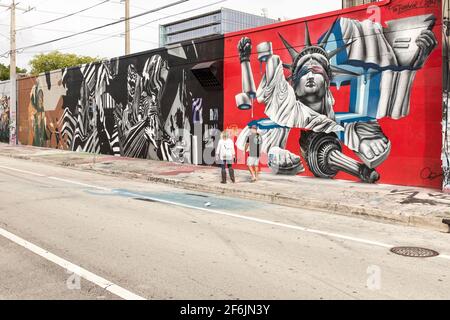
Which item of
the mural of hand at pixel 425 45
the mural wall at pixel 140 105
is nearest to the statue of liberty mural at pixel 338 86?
the mural of hand at pixel 425 45

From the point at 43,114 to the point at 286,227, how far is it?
25.8 metres

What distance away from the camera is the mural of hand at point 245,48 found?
54.0 ft

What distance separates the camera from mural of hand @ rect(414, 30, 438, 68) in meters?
11.7

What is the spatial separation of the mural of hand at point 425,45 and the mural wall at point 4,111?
3036 centimetres

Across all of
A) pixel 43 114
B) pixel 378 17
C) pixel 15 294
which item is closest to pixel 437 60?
pixel 378 17

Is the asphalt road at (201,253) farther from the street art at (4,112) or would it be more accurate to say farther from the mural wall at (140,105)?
the street art at (4,112)

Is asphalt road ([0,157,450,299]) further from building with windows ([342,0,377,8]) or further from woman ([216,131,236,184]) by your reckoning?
building with windows ([342,0,377,8])

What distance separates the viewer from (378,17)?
41.7 feet

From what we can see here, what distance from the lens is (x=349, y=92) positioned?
1348 cm

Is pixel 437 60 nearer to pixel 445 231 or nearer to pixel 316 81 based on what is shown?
pixel 316 81
